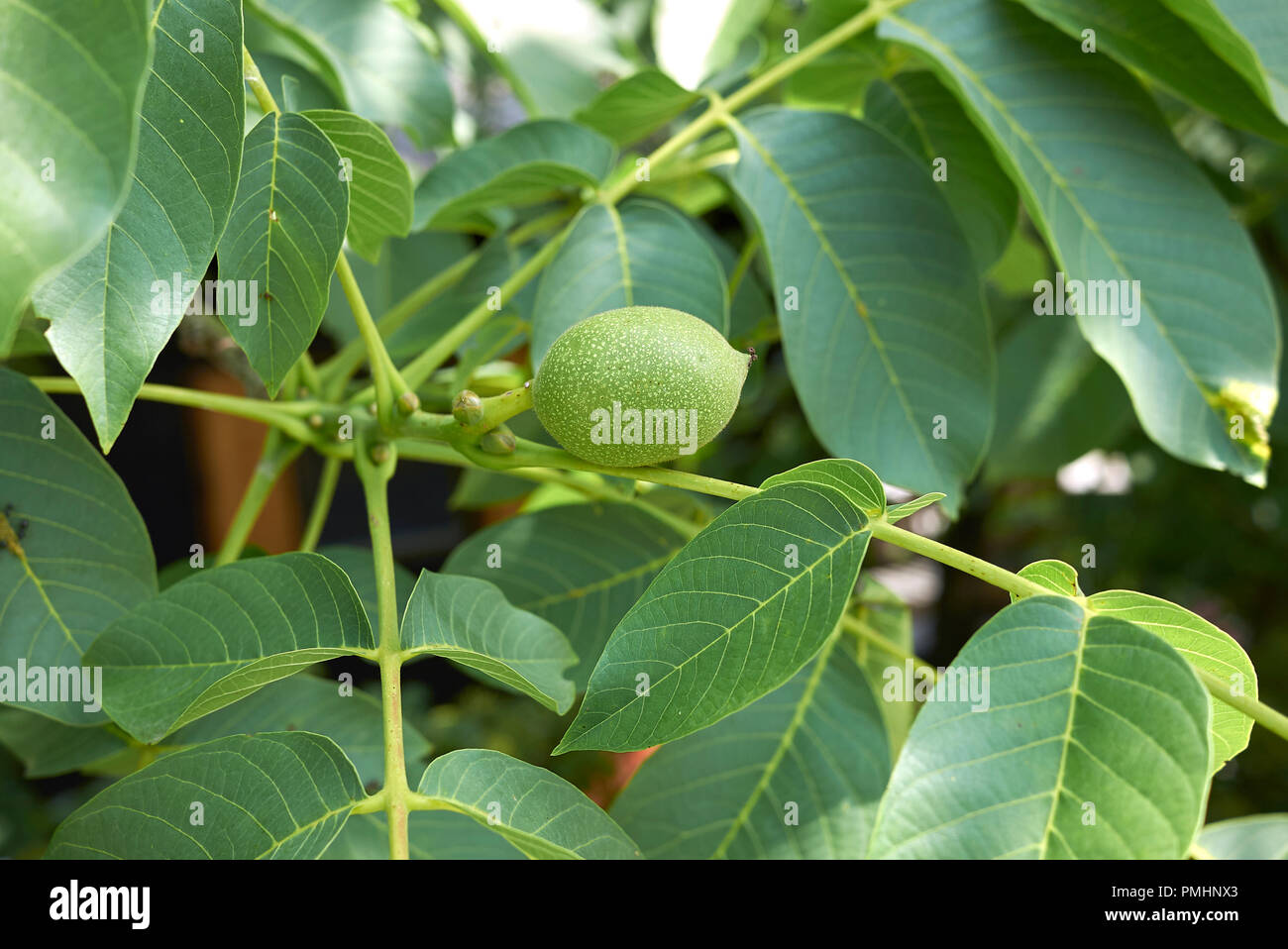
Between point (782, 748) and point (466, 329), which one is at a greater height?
point (466, 329)

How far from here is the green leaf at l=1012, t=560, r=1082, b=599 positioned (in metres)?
0.42

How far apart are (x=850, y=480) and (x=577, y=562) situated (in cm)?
25

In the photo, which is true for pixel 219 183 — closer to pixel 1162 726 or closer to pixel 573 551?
pixel 573 551

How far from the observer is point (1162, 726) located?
Result: 0.34 m

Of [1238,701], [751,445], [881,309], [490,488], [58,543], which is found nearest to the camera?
[1238,701]

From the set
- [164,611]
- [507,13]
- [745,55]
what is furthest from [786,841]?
[507,13]

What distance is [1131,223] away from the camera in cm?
60

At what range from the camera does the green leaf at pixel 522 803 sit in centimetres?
40

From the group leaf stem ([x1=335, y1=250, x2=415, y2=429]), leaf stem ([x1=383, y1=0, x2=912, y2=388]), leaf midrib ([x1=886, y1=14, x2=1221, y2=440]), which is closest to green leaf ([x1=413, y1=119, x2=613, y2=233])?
leaf stem ([x1=383, y1=0, x2=912, y2=388])

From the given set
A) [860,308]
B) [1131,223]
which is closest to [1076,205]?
[1131,223]

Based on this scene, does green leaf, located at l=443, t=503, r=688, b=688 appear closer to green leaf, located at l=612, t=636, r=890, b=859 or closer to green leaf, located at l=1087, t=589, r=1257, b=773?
green leaf, located at l=612, t=636, r=890, b=859

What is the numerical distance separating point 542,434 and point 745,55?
329 mm

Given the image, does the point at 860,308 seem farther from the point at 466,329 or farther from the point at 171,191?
the point at 171,191
